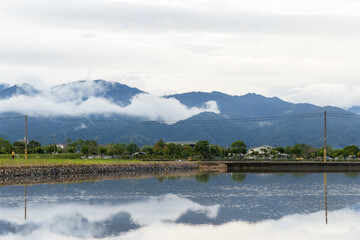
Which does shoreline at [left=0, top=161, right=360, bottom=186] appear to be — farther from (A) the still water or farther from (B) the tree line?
(B) the tree line

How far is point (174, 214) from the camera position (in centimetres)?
3005

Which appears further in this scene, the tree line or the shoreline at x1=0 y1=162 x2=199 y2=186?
the tree line

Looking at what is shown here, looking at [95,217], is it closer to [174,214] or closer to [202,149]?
[174,214]

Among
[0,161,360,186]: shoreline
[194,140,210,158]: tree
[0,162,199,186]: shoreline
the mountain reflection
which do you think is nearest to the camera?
the mountain reflection

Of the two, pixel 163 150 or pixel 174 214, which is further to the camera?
pixel 163 150

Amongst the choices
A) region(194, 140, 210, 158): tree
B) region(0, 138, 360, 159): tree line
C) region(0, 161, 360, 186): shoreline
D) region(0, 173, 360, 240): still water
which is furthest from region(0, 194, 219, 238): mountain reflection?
region(194, 140, 210, 158): tree

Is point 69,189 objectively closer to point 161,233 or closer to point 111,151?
point 161,233

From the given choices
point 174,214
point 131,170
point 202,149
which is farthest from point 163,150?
point 174,214

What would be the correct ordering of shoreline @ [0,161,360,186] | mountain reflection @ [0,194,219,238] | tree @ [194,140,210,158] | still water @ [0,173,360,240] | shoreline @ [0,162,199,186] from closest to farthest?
still water @ [0,173,360,240] < mountain reflection @ [0,194,219,238] < shoreline @ [0,162,199,186] < shoreline @ [0,161,360,186] < tree @ [194,140,210,158]

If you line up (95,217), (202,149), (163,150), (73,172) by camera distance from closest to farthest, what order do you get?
(95,217) → (73,172) → (202,149) → (163,150)

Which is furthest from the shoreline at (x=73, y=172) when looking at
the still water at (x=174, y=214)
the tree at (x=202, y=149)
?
the tree at (x=202, y=149)

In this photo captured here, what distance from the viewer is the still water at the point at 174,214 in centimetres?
2394

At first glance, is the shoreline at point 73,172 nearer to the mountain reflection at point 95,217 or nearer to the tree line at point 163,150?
the mountain reflection at point 95,217

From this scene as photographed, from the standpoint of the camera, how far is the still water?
23938mm
